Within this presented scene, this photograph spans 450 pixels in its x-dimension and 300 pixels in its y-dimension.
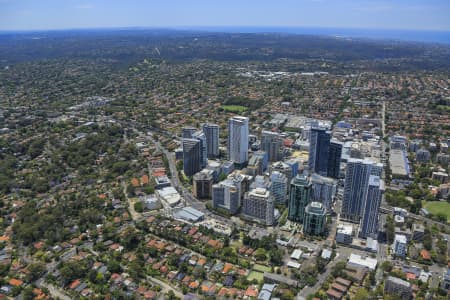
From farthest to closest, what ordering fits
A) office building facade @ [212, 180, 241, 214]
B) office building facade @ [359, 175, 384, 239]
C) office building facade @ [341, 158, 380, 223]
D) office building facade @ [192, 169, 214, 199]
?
office building facade @ [192, 169, 214, 199], office building facade @ [212, 180, 241, 214], office building facade @ [341, 158, 380, 223], office building facade @ [359, 175, 384, 239]

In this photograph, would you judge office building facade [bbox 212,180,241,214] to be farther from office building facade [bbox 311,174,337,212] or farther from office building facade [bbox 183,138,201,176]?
office building facade [bbox 183,138,201,176]

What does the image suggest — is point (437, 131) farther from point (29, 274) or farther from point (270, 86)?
point (29, 274)

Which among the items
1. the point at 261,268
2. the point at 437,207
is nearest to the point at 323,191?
the point at 261,268

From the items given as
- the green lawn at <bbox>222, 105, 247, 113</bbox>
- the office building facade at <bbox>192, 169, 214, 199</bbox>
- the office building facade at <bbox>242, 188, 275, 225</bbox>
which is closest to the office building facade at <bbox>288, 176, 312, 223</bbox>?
the office building facade at <bbox>242, 188, 275, 225</bbox>

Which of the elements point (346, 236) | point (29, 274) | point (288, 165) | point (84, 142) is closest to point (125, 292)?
point (29, 274)

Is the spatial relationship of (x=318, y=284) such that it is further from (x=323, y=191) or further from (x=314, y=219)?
(x=323, y=191)

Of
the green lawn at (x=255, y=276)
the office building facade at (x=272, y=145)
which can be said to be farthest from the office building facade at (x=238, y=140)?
the green lawn at (x=255, y=276)
